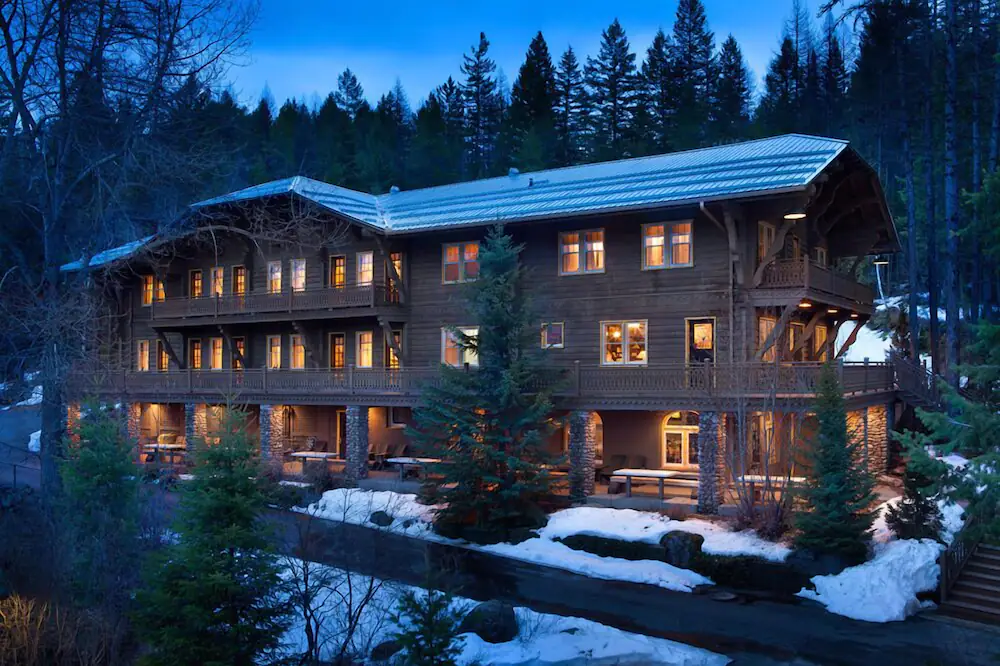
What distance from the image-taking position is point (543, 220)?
29.2 m

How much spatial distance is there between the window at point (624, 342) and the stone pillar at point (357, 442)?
9.23 meters

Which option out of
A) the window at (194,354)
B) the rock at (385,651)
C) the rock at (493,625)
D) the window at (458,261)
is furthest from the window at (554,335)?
the window at (194,354)

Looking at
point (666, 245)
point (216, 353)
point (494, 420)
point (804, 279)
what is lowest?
point (494, 420)

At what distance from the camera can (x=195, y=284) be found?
135 ft

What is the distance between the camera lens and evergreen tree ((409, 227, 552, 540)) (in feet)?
79.3

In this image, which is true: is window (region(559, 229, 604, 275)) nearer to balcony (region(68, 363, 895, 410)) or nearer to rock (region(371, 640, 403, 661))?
balcony (region(68, 363, 895, 410))

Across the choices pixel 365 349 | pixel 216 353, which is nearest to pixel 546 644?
pixel 365 349

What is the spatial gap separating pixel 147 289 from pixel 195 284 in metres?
3.66

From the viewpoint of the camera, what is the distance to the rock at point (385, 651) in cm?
1449

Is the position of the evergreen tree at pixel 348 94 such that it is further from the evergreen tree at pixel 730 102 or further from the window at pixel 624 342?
the window at pixel 624 342

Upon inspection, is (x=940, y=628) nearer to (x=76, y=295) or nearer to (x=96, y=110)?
(x=76, y=295)

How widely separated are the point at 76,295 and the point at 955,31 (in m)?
29.2

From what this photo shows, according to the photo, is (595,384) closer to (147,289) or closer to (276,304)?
(276,304)

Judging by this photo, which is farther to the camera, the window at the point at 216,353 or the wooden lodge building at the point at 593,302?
the window at the point at 216,353
